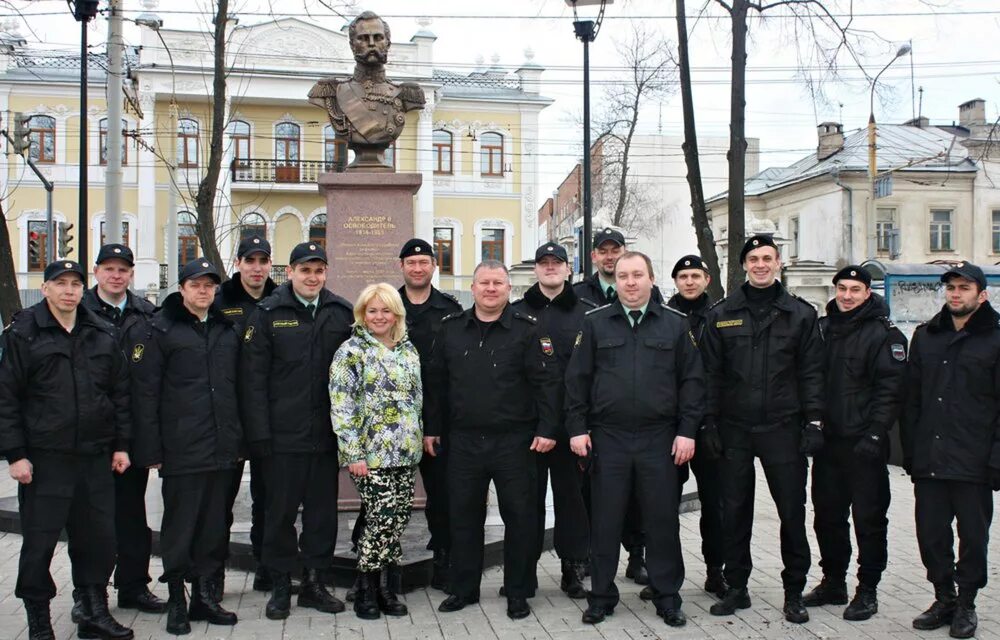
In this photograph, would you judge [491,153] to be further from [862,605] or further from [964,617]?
[964,617]

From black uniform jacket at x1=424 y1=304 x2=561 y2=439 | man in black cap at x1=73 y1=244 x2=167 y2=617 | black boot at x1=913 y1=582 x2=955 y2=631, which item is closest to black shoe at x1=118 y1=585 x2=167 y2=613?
man in black cap at x1=73 y1=244 x2=167 y2=617

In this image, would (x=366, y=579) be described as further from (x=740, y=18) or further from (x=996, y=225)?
(x=996, y=225)

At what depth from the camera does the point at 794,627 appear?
5602mm

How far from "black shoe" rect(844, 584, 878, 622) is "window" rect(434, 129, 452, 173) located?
3608cm

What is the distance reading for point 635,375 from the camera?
5.66 m

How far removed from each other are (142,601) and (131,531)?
43cm

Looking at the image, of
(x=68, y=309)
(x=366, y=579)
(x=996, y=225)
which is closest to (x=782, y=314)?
(x=366, y=579)

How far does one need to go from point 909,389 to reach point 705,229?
891 centimetres

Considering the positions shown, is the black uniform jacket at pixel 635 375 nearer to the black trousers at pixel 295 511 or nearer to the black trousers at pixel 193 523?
the black trousers at pixel 295 511

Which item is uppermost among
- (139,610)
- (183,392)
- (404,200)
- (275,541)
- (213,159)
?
(213,159)

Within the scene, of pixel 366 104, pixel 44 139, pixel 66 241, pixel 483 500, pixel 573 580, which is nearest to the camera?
pixel 483 500

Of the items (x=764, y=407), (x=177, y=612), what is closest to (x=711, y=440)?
(x=764, y=407)

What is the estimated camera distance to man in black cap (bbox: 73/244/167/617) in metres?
5.89

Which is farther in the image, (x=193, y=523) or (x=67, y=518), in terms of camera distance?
(x=193, y=523)
